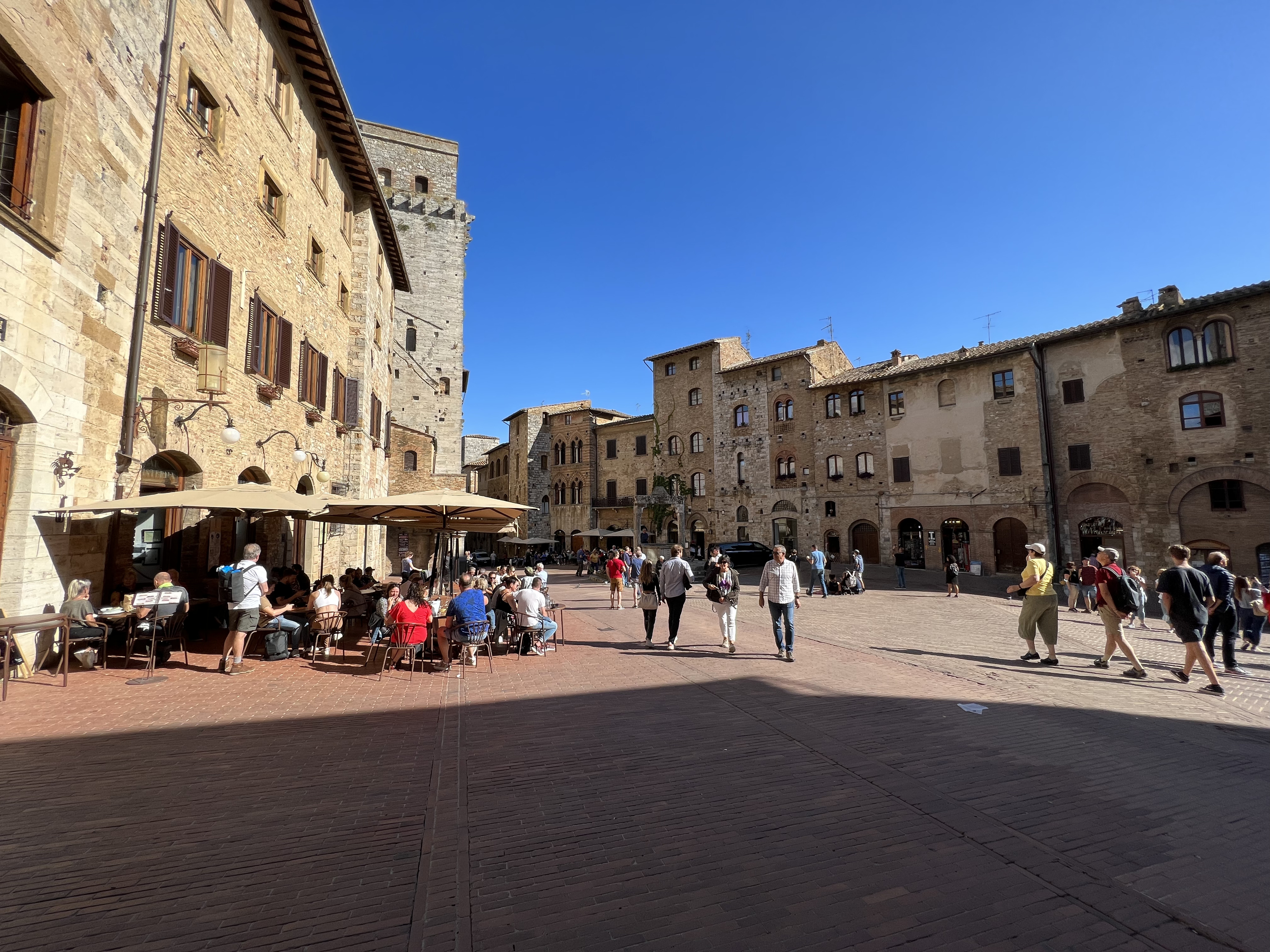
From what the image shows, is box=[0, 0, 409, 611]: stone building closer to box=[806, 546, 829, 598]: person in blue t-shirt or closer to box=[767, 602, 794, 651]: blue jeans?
Result: box=[767, 602, 794, 651]: blue jeans

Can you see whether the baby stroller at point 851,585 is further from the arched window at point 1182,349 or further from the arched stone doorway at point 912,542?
the arched window at point 1182,349

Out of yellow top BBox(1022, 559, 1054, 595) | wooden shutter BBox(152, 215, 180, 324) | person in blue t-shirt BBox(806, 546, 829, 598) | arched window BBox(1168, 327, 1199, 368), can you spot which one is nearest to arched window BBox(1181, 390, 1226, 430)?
arched window BBox(1168, 327, 1199, 368)

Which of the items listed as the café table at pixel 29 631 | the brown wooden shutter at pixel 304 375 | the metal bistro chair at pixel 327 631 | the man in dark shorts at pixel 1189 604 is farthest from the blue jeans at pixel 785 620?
the brown wooden shutter at pixel 304 375

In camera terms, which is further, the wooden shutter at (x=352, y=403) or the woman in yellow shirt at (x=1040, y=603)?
the wooden shutter at (x=352, y=403)

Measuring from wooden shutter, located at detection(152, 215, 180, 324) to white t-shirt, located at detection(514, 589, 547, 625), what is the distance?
680cm

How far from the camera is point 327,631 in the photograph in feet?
28.2

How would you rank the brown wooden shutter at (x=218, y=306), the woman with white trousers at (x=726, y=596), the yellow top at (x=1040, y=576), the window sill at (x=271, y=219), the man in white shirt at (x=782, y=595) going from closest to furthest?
the yellow top at (x=1040, y=576) → the man in white shirt at (x=782, y=595) → the woman with white trousers at (x=726, y=596) → the brown wooden shutter at (x=218, y=306) → the window sill at (x=271, y=219)

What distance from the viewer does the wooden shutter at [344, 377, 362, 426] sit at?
18141 millimetres

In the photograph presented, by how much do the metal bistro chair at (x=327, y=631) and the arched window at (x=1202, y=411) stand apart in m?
27.9

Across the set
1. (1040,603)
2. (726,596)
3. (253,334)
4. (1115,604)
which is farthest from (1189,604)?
(253,334)

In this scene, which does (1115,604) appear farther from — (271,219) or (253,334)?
(271,219)

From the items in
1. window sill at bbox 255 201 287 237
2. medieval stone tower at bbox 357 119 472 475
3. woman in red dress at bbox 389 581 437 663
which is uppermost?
medieval stone tower at bbox 357 119 472 475

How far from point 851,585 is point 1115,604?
12.6m

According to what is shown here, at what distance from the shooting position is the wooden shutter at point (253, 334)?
11.7 meters
